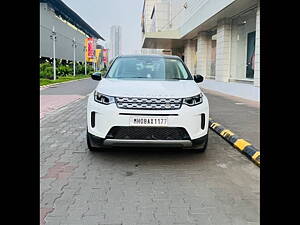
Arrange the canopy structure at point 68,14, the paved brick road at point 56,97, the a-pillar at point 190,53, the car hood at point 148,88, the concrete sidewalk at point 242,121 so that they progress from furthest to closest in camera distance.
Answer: the canopy structure at point 68,14 → the a-pillar at point 190,53 → the paved brick road at point 56,97 → the concrete sidewalk at point 242,121 → the car hood at point 148,88

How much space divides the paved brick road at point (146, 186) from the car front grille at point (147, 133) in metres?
0.45

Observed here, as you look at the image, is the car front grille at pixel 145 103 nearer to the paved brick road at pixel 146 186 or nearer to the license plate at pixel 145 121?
the license plate at pixel 145 121

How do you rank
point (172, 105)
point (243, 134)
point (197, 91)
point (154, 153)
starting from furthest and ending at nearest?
point (243, 134)
point (154, 153)
point (197, 91)
point (172, 105)

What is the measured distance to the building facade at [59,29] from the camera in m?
46.5

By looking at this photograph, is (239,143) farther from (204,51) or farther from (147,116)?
(204,51)

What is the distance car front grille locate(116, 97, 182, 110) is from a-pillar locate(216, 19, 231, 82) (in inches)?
539

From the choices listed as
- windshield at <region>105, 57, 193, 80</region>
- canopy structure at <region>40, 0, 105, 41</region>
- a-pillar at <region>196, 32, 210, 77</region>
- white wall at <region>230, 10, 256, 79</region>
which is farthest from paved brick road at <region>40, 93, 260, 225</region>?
canopy structure at <region>40, 0, 105, 41</region>

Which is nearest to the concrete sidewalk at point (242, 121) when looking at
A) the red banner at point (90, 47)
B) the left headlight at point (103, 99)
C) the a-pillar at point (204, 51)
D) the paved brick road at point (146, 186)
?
the paved brick road at point (146, 186)

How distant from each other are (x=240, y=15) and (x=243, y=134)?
36.7 feet

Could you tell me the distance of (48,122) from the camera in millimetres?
8328
